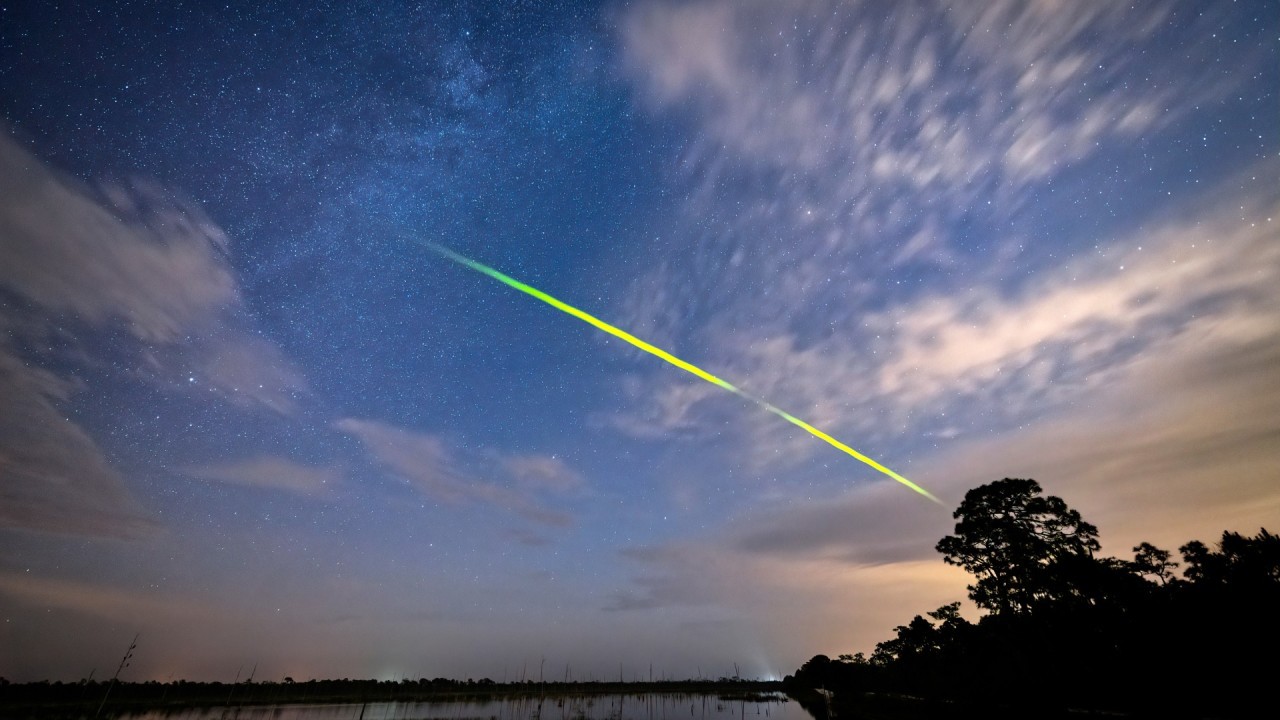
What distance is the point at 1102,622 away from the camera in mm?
30719

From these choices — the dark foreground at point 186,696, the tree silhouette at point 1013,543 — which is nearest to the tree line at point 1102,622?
the tree silhouette at point 1013,543

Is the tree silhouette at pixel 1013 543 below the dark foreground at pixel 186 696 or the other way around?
the other way around

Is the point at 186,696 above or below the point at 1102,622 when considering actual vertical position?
below

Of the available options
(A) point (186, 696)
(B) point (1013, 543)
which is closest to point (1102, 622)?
(B) point (1013, 543)

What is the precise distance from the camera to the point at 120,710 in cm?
7044

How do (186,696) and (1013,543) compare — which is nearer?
(1013,543)

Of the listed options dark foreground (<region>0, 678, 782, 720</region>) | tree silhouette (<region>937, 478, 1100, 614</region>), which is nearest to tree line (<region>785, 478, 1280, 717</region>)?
tree silhouette (<region>937, 478, 1100, 614</region>)

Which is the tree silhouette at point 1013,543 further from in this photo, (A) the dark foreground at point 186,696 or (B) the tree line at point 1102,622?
(A) the dark foreground at point 186,696

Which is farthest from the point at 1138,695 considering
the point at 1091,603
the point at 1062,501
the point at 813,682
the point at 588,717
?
the point at 813,682

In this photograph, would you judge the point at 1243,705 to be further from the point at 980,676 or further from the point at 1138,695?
the point at 980,676

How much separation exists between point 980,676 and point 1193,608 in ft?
53.7

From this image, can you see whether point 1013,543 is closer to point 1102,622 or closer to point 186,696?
point 1102,622

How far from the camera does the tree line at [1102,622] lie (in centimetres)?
2373

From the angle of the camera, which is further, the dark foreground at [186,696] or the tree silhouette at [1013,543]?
the dark foreground at [186,696]
